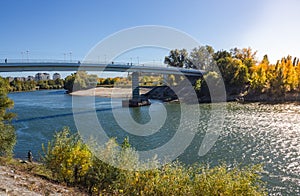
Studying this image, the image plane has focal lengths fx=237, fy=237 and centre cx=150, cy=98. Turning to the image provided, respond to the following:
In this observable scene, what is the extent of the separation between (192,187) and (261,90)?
51134 millimetres

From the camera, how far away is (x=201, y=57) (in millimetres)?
76312

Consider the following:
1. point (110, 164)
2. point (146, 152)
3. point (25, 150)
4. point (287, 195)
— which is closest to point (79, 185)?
point (110, 164)

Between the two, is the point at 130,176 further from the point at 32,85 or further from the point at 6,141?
the point at 32,85

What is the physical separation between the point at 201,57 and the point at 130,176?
71149 millimetres

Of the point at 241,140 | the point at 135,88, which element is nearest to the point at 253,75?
the point at 135,88

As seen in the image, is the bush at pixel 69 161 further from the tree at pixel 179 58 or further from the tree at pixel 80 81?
the tree at pixel 80 81

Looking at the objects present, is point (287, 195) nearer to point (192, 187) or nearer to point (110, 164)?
point (192, 187)

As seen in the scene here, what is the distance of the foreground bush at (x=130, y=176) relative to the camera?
7750 millimetres

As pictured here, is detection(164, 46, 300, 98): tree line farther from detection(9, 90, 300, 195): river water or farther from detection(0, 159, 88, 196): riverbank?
detection(0, 159, 88, 196): riverbank

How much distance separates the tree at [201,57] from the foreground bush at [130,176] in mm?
67435

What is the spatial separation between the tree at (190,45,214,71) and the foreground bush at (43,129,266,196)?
67435 mm

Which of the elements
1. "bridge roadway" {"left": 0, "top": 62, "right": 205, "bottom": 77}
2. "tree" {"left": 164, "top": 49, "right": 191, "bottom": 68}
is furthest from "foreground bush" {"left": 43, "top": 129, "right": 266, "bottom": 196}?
"tree" {"left": 164, "top": 49, "right": 191, "bottom": 68}

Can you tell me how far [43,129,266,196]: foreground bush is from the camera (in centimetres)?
775

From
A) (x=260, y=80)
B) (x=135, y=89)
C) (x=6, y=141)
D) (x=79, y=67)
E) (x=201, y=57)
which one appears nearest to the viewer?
(x=6, y=141)
